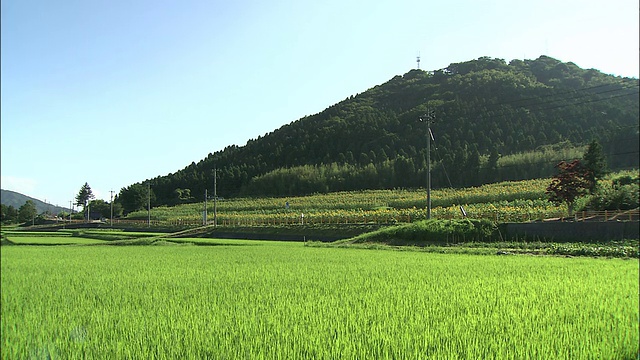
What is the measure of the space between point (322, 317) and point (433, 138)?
1315 inches

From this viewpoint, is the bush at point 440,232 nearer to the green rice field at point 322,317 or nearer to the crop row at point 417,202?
the crop row at point 417,202

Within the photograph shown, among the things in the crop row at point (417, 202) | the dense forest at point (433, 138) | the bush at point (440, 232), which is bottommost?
the bush at point (440, 232)

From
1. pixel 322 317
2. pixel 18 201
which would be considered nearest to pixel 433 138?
pixel 322 317

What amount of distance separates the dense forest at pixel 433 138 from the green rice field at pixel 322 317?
6.40 ft

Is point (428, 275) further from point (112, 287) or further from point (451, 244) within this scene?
point (451, 244)

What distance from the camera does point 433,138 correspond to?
119 feet

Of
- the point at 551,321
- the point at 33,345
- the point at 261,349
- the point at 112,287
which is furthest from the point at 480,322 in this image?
the point at 112,287

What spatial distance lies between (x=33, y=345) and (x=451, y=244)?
68.7 ft

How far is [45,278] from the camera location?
861cm

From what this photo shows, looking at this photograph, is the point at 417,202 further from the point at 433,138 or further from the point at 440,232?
the point at 440,232

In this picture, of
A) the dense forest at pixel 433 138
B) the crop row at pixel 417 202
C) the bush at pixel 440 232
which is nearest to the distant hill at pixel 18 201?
the dense forest at pixel 433 138

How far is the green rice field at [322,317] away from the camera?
3.71m

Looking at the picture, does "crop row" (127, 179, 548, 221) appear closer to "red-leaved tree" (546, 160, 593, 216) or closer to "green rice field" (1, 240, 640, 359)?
"red-leaved tree" (546, 160, 593, 216)

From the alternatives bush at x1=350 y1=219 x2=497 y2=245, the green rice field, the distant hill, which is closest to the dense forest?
the green rice field
